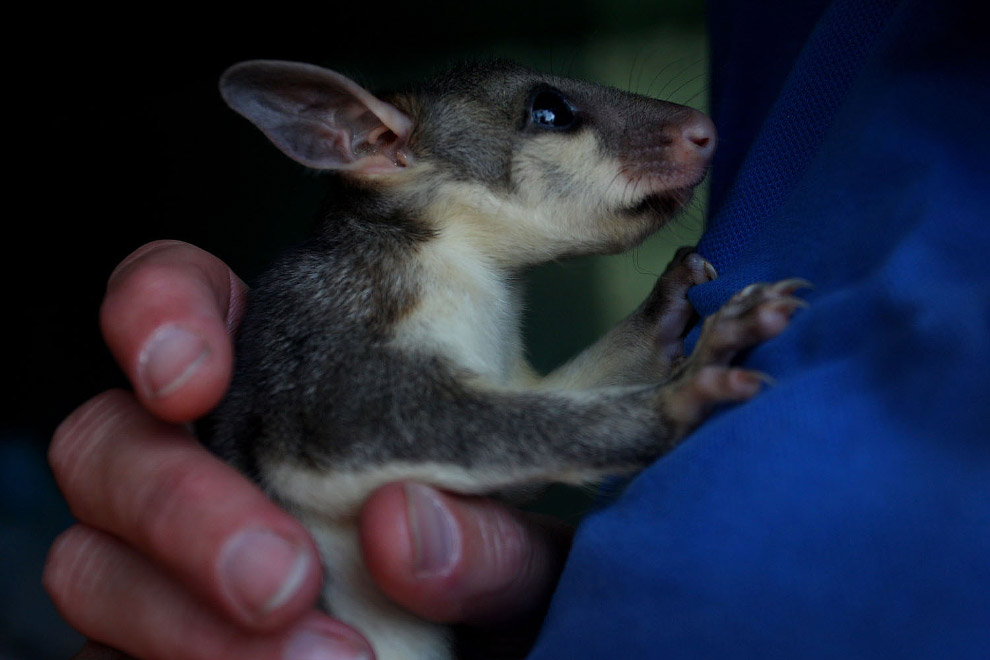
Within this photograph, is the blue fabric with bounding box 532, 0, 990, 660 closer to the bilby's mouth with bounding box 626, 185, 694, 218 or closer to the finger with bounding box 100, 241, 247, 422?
the bilby's mouth with bounding box 626, 185, 694, 218

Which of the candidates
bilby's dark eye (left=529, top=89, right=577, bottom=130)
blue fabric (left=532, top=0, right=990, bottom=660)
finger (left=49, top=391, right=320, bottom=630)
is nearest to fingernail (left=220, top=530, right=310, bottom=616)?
finger (left=49, top=391, right=320, bottom=630)

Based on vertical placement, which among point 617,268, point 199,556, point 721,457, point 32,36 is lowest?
point 617,268

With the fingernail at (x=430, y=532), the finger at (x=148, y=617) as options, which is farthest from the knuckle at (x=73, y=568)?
the fingernail at (x=430, y=532)

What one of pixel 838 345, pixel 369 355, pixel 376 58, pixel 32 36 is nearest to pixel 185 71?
pixel 32 36

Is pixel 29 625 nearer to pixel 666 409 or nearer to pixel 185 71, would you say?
pixel 185 71

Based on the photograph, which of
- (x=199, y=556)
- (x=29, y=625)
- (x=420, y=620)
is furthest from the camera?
(x=29, y=625)

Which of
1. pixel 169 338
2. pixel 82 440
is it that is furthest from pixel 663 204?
pixel 82 440

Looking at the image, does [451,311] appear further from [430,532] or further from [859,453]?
[859,453]

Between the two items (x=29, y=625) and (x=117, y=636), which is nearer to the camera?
(x=117, y=636)
